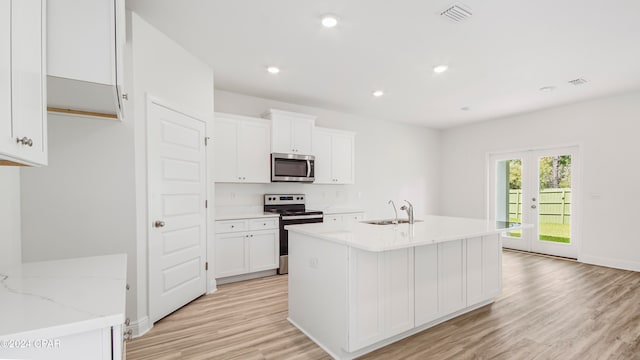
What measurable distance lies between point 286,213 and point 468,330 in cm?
265

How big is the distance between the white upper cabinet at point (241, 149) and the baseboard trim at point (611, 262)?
532 centimetres

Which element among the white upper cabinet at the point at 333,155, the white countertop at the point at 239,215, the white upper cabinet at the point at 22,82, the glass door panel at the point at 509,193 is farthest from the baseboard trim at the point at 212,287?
the glass door panel at the point at 509,193

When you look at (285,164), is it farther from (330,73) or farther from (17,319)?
(17,319)

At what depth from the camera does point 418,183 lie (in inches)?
271

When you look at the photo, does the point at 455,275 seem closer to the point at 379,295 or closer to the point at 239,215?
the point at 379,295

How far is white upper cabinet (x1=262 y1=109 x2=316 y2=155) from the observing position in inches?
177

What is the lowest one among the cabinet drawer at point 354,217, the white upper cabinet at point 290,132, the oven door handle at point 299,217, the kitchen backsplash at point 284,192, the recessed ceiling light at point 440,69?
the cabinet drawer at point 354,217

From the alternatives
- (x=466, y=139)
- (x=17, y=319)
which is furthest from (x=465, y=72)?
(x=17, y=319)

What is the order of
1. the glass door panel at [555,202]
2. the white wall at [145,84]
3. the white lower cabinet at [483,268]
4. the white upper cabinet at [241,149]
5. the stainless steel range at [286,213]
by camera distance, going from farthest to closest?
the glass door panel at [555,202], the stainless steel range at [286,213], the white upper cabinet at [241,149], the white lower cabinet at [483,268], the white wall at [145,84]

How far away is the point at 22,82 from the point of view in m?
0.92

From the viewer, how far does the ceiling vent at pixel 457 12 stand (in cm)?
234

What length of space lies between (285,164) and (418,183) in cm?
365

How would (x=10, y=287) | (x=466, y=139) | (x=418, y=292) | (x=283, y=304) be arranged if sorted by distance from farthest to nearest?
(x=466, y=139) < (x=283, y=304) < (x=418, y=292) < (x=10, y=287)

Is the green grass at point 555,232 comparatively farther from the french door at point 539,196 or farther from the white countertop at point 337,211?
the white countertop at point 337,211
